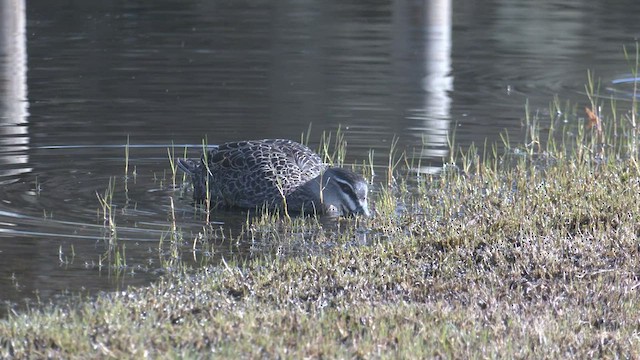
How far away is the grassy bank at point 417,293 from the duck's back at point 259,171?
480mm

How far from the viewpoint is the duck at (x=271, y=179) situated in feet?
32.7

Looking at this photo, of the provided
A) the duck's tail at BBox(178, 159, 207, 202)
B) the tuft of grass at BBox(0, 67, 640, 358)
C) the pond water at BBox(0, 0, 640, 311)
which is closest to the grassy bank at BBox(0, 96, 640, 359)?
the tuft of grass at BBox(0, 67, 640, 358)

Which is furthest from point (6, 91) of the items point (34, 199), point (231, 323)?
point (231, 323)

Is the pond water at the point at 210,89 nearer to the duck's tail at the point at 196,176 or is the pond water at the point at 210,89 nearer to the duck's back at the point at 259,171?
the duck's tail at the point at 196,176

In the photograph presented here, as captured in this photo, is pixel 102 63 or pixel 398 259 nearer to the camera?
pixel 398 259

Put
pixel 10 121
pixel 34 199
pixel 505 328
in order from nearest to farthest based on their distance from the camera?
pixel 505 328
pixel 34 199
pixel 10 121

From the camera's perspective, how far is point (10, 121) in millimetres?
13117

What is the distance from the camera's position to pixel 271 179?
10.1m

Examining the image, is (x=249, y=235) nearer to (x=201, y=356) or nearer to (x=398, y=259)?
(x=398, y=259)

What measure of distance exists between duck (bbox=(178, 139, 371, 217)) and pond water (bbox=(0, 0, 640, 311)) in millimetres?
309

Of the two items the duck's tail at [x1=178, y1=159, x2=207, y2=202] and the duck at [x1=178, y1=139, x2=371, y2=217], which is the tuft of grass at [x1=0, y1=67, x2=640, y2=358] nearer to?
the duck at [x1=178, y1=139, x2=371, y2=217]

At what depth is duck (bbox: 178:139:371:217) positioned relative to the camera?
997 cm

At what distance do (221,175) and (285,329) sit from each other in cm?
403

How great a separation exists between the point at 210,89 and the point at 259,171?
203 inches
